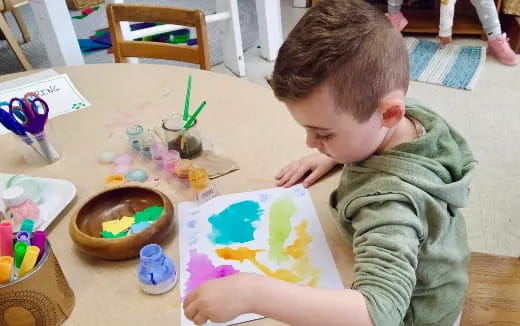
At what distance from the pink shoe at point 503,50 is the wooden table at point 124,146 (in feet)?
6.65

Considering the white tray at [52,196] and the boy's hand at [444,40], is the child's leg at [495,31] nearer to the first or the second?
the boy's hand at [444,40]

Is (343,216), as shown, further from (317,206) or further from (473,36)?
(473,36)

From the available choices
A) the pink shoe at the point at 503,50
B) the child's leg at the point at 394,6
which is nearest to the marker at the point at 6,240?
the pink shoe at the point at 503,50

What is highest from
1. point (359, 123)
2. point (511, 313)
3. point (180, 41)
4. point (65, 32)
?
point (359, 123)

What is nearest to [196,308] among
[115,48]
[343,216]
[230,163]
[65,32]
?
[343,216]

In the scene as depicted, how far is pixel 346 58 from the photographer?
605 mm

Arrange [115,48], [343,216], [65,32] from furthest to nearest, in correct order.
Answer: [65,32] < [115,48] < [343,216]

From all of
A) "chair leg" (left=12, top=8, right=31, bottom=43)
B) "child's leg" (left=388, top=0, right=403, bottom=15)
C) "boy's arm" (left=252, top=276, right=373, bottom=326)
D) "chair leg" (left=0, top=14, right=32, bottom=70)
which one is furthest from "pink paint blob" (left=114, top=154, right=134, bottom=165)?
"chair leg" (left=12, top=8, right=31, bottom=43)

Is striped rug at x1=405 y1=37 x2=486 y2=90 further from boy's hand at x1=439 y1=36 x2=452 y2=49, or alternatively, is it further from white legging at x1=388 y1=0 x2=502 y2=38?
white legging at x1=388 y1=0 x2=502 y2=38

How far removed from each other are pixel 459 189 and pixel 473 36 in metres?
2.68

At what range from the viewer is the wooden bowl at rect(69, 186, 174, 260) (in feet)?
2.36

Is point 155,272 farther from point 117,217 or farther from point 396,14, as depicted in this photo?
point 396,14

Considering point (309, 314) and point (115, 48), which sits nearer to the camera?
point (309, 314)

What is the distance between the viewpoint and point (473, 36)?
300 centimetres
